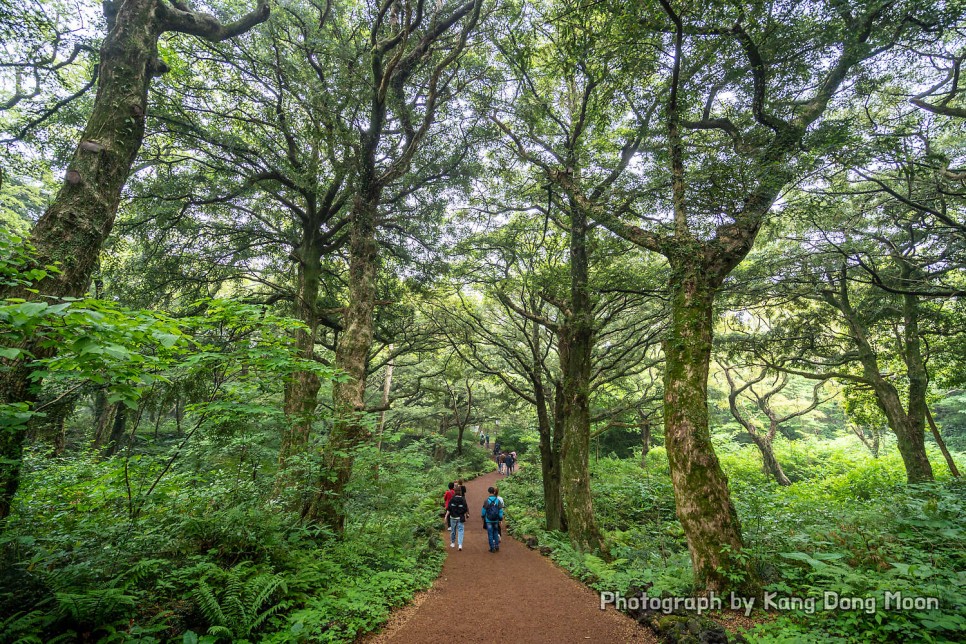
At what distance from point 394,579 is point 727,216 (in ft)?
27.6

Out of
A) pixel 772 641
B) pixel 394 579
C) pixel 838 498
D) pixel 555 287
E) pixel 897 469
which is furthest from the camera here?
pixel 897 469

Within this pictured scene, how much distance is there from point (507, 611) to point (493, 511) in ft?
12.6

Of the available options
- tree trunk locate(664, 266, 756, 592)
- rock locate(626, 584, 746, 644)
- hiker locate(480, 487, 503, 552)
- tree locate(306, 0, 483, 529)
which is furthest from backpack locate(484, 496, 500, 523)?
tree trunk locate(664, 266, 756, 592)

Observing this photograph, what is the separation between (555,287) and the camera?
10.1 meters

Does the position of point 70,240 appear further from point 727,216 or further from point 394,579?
point 727,216

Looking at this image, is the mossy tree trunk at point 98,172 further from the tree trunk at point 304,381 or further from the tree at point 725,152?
the tree at point 725,152

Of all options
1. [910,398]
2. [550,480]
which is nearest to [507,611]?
[550,480]

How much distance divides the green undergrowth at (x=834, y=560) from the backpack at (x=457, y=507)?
248cm

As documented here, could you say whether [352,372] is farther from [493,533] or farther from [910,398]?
[910,398]

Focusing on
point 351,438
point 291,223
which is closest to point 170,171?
point 291,223

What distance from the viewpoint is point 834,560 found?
4938 millimetres

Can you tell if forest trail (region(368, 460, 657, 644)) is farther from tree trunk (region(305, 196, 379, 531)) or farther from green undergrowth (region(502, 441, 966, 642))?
tree trunk (region(305, 196, 379, 531))

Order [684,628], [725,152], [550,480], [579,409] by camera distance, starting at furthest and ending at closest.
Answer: [550,480] → [579,409] → [725,152] → [684,628]

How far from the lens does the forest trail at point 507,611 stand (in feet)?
15.2
